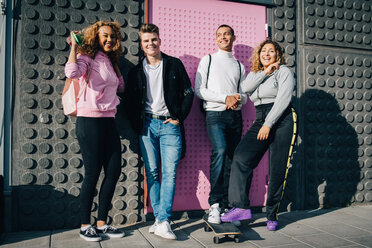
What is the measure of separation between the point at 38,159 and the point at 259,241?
2.43 meters

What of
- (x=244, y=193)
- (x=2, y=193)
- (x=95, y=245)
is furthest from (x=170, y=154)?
(x=2, y=193)

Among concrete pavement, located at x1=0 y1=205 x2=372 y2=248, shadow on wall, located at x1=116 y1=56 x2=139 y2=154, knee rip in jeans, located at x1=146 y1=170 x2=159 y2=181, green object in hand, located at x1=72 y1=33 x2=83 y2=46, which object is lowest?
concrete pavement, located at x1=0 y1=205 x2=372 y2=248

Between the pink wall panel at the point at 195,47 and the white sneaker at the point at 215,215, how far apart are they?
60cm

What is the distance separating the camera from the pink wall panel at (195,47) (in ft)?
12.7

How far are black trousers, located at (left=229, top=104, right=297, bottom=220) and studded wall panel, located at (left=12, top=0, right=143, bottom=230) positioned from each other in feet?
4.59

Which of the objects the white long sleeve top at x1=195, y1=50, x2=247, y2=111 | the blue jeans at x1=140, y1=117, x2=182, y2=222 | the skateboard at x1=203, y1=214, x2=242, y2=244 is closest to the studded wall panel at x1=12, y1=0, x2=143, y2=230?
the blue jeans at x1=140, y1=117, x2=182, y2=222

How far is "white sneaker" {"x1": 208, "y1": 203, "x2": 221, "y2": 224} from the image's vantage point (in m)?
3.27

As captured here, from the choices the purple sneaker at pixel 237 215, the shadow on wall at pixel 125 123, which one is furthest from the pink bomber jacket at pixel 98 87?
the purple sneaker at pixel 237 215

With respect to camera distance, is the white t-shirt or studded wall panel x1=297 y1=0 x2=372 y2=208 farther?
Result: studded wall panel x1=297 y1=0 x2=372 y2=208

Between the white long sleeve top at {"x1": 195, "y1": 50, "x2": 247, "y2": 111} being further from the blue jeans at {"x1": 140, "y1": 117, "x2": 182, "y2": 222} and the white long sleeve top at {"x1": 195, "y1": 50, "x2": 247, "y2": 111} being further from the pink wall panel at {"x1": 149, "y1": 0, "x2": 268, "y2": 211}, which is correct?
the blue jeans at {"x1": 140, "y1": 117, "x2": 182, "y2": 222}

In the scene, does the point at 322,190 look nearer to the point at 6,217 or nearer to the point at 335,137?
the point at 335,137

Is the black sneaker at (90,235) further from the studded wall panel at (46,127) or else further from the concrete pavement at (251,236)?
the studded wall panel at (46,127)

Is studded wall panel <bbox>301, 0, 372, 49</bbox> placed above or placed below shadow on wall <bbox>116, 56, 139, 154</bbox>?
above

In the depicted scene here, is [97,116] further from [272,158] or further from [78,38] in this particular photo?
[272,158]
